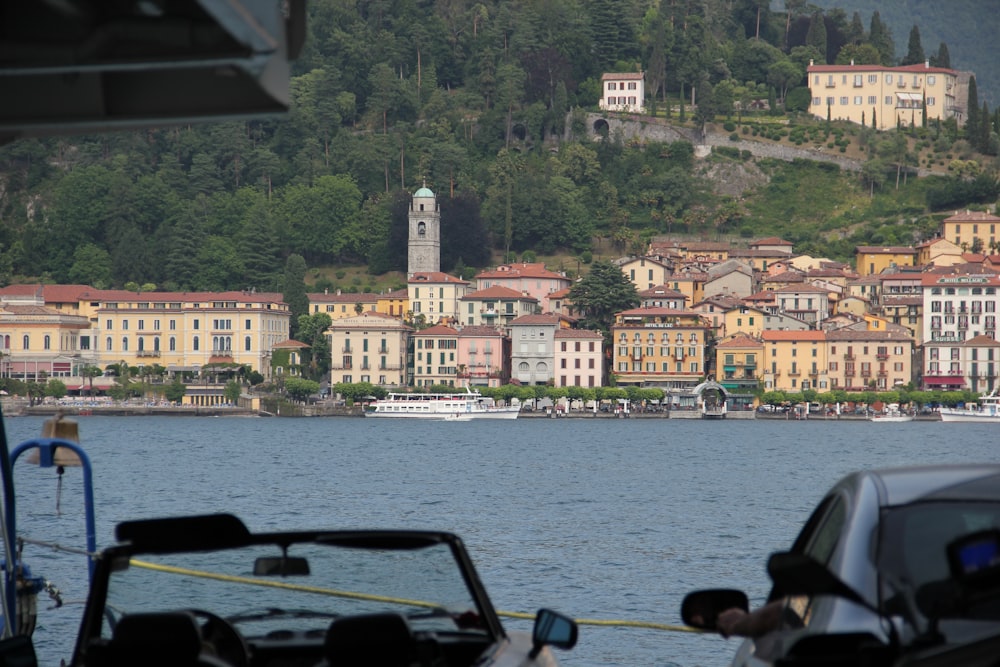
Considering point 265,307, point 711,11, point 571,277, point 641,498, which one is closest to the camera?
point 641,498

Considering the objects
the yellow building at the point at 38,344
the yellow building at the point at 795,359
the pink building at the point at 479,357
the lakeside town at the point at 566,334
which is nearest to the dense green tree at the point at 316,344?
the lakeside town at the point at 566,334

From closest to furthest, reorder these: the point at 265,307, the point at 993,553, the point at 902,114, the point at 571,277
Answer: the point at 993,553
the point at 265,307
the point at 571,277
the point at 902,114

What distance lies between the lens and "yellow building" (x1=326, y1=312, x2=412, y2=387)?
113375 mm

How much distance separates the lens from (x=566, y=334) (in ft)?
369

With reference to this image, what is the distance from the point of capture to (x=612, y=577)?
26188mm

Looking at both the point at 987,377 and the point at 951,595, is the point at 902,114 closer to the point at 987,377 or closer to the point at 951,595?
the point at 987,377

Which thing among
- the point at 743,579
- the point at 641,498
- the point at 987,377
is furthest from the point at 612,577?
the point at 987,377

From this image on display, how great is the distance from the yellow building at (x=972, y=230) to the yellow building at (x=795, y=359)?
23.5 meters

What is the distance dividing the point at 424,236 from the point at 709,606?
12796 cm

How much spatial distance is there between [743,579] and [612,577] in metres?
1.88

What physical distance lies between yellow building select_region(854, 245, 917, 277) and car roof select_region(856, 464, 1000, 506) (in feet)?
403

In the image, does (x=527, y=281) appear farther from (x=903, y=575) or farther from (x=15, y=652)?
(x=903, y=575)

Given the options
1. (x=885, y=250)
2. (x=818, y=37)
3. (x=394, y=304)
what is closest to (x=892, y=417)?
(x=885, y=250)

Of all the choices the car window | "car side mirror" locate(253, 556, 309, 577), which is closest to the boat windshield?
"car side mirror" locate(253, 556, 309, 577)
